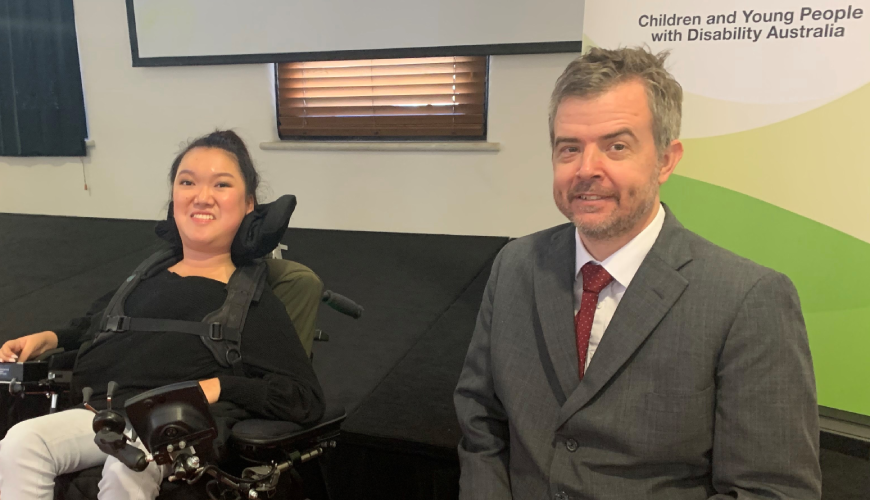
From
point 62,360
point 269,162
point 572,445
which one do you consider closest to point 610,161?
point 572,445

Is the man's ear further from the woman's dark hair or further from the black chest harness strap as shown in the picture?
the woman's dark hair

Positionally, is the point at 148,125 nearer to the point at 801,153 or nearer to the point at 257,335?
the point at 257,335

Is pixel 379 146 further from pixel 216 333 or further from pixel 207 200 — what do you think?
pixel 216 333

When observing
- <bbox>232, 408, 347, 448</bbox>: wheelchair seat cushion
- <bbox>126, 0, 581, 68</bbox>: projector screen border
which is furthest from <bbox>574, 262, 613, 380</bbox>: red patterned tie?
<bbox>126, 0, 581, 68</bbox>: projector screen border

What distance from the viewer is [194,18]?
4812mm

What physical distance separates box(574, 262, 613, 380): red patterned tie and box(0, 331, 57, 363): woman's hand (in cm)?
139

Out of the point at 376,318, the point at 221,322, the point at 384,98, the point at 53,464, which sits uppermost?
the point at 384,98

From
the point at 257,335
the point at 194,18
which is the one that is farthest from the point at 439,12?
the point at 257,335

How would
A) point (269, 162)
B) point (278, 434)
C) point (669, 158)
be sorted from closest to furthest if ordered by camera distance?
point (669, 158) → point (278, 434) → point (269, 162)

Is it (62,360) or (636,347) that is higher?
(636,347)

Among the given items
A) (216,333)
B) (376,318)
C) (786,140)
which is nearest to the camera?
(216,333)

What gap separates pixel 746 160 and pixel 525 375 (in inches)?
46.8

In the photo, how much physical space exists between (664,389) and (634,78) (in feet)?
1.75

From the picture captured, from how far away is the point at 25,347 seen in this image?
160 cm
